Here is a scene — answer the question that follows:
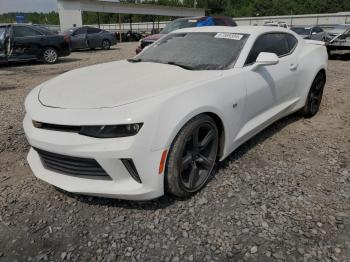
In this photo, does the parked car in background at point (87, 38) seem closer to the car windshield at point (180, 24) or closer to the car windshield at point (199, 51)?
the car windshield at point (180, 24)

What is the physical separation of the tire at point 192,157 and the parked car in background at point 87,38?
15.2 metres

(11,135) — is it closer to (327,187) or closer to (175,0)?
(327,187)

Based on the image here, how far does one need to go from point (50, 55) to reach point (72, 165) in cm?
1014

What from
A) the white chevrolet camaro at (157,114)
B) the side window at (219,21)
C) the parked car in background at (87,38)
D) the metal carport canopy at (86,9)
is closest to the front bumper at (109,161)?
the white chevrolet camaro at (157,114)

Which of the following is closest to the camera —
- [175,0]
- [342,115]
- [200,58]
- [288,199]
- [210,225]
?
[210,225]

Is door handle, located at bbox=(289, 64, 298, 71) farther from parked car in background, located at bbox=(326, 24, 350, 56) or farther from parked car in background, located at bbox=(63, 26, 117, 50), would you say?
parked car in background, located at bbox=(63, 26, 117, 50)

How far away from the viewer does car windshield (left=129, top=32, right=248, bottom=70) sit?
330 cm

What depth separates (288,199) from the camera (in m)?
2.83

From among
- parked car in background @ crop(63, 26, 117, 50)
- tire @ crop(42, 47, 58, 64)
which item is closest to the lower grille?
tire @ crop(42, 47, 58, 64)

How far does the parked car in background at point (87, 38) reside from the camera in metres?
16.5

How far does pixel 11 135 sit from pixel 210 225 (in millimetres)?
3101

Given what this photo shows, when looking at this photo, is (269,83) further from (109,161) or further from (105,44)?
(105,44)

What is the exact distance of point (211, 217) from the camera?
2594mm

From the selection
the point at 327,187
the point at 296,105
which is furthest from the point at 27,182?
the point at 296,105
